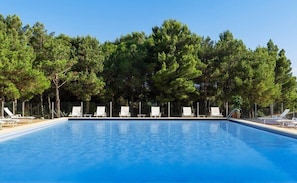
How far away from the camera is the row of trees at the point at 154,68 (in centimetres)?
2130

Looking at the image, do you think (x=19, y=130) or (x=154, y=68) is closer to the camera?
(x=19, y=130)

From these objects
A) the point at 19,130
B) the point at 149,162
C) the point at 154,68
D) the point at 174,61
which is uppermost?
the point at 174,61

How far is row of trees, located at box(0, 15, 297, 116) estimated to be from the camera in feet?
69.9

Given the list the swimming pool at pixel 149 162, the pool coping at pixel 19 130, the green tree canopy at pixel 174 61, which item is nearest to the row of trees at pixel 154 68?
the green tree canopy at pixel 174 61

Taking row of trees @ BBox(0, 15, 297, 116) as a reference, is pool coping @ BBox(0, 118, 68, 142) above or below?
below

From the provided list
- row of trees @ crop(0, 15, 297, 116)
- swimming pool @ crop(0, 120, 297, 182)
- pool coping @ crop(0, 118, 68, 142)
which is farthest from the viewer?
row of trees @ crop(0, 15, 297, 116)

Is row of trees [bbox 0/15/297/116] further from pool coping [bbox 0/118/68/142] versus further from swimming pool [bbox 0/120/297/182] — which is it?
swimming pool [bbox 0/120/297/182]

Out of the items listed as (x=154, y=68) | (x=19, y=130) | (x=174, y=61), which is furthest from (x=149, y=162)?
(x=154, y=68)

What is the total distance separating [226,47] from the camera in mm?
23562

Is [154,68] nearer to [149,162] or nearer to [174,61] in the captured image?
[174,61]

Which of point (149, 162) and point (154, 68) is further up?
point (154, 68)

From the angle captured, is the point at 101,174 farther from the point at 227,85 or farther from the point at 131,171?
the point at 227,85

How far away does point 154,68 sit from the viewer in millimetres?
22922

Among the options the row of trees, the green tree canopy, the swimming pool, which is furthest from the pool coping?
the green tree canopy
